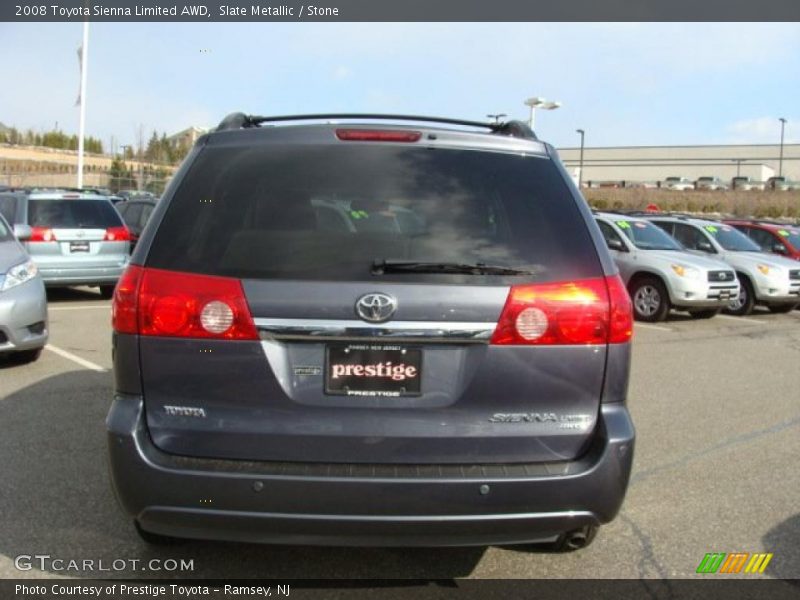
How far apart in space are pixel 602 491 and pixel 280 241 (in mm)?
1461

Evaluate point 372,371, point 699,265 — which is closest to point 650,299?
point 699,265

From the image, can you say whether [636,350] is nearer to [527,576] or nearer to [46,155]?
[527,576]

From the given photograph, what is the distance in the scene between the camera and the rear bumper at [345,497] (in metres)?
2.59

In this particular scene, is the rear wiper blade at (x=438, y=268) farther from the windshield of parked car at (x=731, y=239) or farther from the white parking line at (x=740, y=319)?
the windshield of parked car at (x=731, y=239)

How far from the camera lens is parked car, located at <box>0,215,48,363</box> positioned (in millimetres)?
6641

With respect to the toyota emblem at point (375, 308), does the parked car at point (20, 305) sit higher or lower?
lower

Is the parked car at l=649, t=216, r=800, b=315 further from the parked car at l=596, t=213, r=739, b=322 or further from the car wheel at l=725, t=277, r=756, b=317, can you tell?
the parked car at l=596, t=213, r=739, b=322

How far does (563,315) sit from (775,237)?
15.6 meters

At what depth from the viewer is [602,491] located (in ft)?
8.91

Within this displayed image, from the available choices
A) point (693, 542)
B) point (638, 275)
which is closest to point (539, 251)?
point (693, 542)

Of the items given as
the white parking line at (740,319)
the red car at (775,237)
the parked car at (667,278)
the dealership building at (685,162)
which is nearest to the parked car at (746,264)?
the white parking line at (740,319)

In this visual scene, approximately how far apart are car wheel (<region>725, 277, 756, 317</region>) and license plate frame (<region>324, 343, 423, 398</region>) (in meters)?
12.6

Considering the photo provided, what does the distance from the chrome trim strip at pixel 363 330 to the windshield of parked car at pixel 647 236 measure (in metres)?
11.1

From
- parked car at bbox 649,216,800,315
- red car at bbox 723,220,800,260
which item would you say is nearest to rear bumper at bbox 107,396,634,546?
parked car at bbox 649,216,800,315
